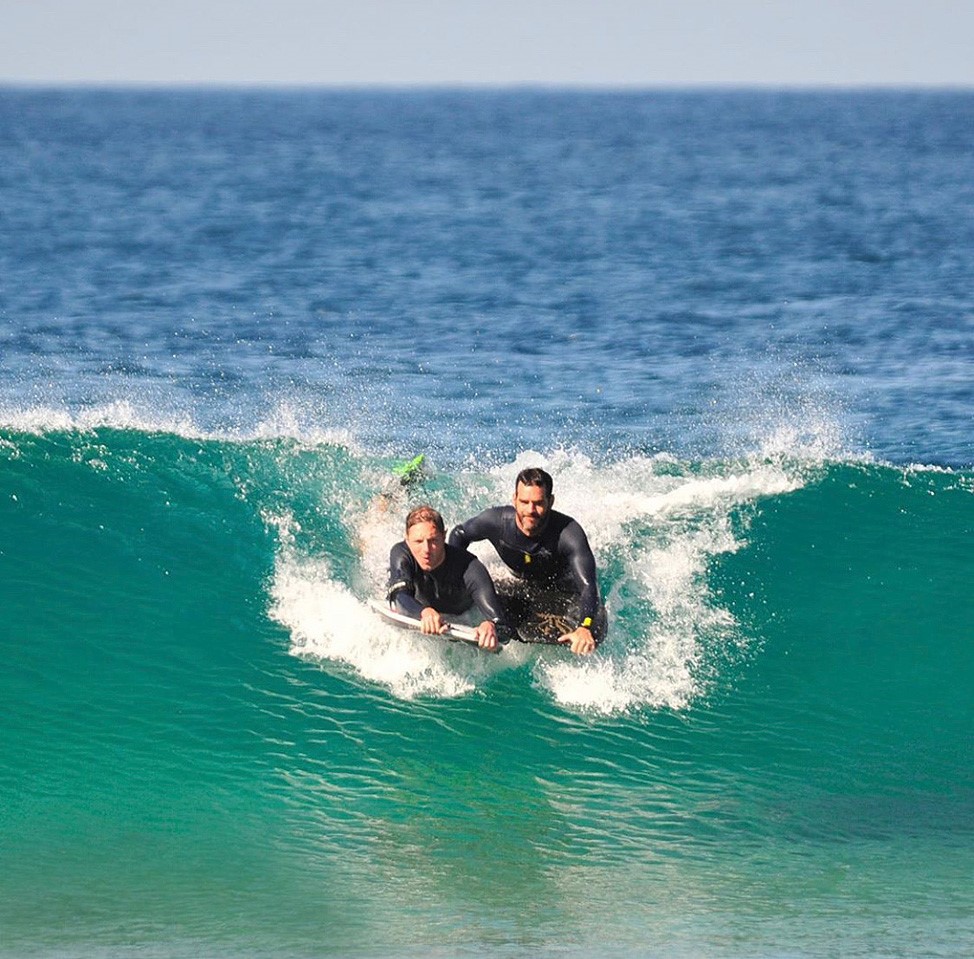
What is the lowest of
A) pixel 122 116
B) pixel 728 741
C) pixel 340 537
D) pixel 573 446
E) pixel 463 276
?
pixel 728 741

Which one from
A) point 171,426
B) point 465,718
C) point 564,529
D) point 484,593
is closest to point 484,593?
point 484,593

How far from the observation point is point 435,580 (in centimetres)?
1195

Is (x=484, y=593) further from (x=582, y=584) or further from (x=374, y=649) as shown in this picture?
(x=374, y=649)

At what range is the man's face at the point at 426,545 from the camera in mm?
11609

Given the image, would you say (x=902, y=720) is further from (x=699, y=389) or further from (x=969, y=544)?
(x=699, y=389)

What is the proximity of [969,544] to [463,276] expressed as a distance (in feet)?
76.4

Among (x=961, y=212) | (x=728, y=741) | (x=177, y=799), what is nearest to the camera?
(x=177, y=799)

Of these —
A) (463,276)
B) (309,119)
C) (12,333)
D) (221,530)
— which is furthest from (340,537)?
(309,119)

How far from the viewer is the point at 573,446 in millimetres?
19953

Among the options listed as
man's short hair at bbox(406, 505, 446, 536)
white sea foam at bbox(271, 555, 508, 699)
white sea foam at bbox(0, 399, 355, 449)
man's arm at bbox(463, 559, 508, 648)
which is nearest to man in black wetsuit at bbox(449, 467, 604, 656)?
man's arm at bbox(463, 559, 508, 648)

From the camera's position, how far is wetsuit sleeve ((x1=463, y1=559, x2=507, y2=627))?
11.7 meters

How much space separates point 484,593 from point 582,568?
2.51ft

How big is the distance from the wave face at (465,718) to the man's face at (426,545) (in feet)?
2.64

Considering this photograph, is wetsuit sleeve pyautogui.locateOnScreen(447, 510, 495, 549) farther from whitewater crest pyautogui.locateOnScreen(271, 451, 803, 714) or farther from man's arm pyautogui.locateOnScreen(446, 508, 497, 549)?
whitewater crest pyautogui.locateOnScreen(271, 451, 803, 714)
